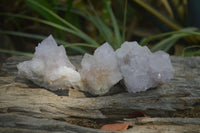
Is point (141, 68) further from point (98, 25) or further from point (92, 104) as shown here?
point (98, 25)

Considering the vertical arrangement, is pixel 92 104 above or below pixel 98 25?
below

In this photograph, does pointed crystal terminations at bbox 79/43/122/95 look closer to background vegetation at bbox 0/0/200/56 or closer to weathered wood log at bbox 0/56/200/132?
weathered wood log at bbox 0/56/200/132

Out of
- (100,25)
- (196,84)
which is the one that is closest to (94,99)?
(196,84)

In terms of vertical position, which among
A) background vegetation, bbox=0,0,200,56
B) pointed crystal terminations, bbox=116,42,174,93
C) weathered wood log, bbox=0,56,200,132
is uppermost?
background vegetation, bbox=0,0,200,56

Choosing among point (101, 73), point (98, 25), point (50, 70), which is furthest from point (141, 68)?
point (98, 25)

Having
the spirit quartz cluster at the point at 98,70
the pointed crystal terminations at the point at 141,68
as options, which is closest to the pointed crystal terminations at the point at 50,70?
the spirit quartz cluster at the point at 98,70

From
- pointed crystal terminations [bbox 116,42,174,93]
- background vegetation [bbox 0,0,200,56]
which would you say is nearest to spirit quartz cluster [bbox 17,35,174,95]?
pointed crystal terminations [bbox 116,42,174,93]

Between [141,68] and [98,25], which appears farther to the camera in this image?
[98,25]
